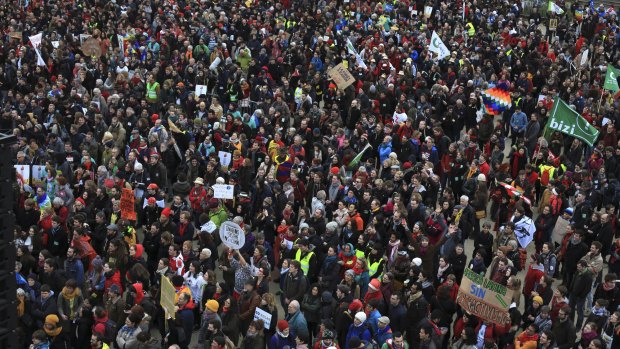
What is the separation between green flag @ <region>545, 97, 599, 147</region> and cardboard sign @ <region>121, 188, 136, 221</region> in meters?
7.95

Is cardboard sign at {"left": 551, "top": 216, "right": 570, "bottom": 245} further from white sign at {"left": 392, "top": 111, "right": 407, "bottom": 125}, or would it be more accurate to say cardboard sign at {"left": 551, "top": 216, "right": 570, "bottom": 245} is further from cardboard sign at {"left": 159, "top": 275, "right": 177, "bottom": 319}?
cardboard sign at {"left": 159, "top": 275, "right": 177, "bottom": 319}

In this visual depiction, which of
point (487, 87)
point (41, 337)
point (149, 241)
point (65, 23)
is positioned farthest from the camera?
point (65, 23)

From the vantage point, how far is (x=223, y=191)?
48.2 ft

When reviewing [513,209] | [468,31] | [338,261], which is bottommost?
[468,31]

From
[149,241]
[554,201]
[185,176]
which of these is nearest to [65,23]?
[185,176]

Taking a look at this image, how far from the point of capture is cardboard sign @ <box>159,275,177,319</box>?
1110 cm

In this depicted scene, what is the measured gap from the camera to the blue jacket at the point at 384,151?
1734cm

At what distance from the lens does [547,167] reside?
54.8 ft

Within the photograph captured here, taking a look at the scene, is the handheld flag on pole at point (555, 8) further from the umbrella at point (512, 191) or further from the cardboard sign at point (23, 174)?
the cardboard sign at point (23, 174)

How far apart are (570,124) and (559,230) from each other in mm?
3151

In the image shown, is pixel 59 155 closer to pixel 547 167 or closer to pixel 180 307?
pixel 180 307

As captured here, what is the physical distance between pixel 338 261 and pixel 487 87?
970cm

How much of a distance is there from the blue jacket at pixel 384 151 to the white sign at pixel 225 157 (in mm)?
2920

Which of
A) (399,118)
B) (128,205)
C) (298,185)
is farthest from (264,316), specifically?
(399,118)
